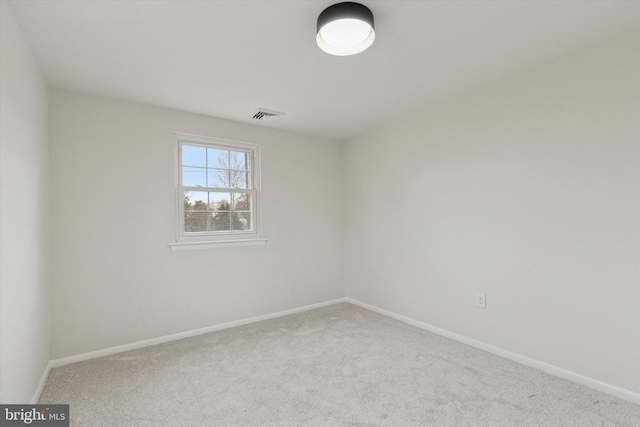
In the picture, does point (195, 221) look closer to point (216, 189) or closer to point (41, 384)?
point (216, 189)

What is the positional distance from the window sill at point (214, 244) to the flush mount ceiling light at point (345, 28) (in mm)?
2291

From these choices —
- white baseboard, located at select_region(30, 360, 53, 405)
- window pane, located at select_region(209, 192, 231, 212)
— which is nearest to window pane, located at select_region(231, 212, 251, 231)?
window pane, located at select_region(209, 192, 231, 212)

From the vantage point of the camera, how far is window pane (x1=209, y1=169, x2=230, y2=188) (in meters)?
3.44

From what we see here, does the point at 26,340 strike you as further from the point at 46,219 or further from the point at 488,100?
the point at 488,100

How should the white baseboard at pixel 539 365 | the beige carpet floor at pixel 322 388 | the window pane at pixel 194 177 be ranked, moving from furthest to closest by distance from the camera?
1. the window pane at pixel 194 177
2. the white baseboard at pixel 539 365
3. the beige carpet floor at pixel 322 388

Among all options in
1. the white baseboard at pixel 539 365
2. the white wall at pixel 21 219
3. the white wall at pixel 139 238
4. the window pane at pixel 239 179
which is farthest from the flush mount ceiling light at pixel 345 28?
the white baseboard at pixel 539 365

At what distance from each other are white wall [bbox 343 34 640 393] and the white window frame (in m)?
1.61

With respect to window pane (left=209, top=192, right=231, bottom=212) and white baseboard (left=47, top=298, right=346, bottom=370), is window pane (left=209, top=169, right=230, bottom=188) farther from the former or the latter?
white baseboard (left=47, top=298, right=346, bottom=370)

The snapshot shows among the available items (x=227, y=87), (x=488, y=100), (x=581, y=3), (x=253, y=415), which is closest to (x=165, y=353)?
(x=253, y=415)

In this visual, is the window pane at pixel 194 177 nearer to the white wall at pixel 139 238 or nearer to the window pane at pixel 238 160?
the white wall at pixel 139 238

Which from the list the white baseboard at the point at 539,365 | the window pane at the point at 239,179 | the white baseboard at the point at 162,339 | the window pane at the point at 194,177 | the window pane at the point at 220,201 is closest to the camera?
the white baseboard at the point at 539,365

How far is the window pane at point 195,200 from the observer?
10.7 feet

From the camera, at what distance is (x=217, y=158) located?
350 centimetres

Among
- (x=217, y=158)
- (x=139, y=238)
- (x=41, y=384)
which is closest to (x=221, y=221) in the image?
(x=217, y=158)
